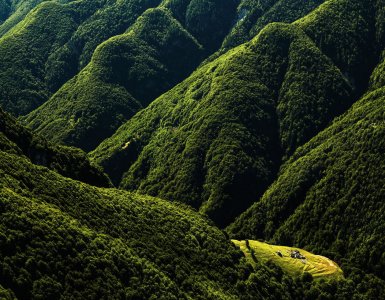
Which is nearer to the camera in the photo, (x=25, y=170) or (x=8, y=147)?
(x=25, y=170)

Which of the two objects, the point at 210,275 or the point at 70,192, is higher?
the point at 70,192

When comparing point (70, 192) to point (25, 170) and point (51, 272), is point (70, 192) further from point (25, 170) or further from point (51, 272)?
point (51, 272)

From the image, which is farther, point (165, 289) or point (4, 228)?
point (165, 289)

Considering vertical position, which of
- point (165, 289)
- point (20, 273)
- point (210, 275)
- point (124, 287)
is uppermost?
point (20, 273)

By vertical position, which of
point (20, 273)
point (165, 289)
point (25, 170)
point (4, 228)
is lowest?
point (165, 289)

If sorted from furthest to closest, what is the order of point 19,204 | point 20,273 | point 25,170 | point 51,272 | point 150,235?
1. point 150,235
2. point 25,170
3. point 19,204
4. point 51,272
5. point 20,273

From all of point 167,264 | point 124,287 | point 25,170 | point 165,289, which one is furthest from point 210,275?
point 25,170

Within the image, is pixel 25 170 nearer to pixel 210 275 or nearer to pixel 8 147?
pixel 8 147

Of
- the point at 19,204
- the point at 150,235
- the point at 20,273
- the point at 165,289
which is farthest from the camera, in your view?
the point at 150,235

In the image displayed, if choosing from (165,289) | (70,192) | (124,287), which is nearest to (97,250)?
(124,287)
